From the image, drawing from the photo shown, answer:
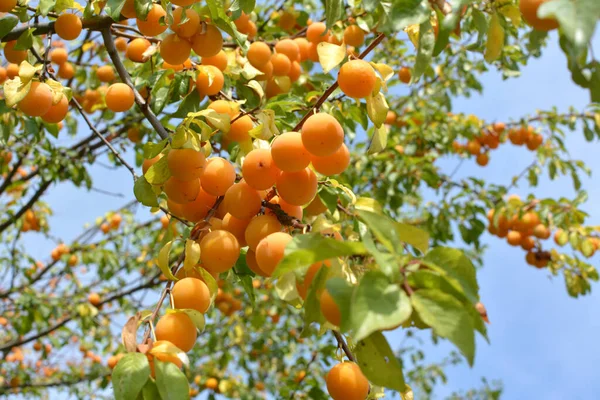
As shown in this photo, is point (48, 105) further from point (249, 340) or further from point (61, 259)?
point (249, 340)

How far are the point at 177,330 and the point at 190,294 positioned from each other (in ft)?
0.27

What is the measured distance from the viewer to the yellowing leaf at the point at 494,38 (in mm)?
988

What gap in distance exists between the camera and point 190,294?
95 cm

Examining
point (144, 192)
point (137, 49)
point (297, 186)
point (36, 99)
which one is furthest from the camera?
point (137, 49)

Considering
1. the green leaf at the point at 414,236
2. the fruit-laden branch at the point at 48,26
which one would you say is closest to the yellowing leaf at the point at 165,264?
the green leaf at the point at 414,236

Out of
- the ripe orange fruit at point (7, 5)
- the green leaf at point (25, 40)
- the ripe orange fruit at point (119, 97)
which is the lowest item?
the ripe orange fruit at point (119, 97)

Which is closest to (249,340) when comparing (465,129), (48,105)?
(465,129)

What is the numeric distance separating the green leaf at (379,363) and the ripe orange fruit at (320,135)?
39 cm

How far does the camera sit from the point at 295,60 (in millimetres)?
2107

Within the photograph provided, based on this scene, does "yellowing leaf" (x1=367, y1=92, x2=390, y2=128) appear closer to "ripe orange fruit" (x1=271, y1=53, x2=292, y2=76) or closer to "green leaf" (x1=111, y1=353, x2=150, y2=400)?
"green leaf" (x1=111, y1=353, x2=150, y2=400)

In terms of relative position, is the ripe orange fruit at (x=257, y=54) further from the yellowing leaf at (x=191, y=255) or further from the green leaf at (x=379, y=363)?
the green leaf at (x=379, y=363)

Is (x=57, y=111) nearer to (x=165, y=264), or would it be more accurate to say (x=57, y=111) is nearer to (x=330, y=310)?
(x=165, y=264)

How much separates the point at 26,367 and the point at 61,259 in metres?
2.23

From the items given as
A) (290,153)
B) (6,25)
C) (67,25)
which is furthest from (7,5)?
(290,153)
